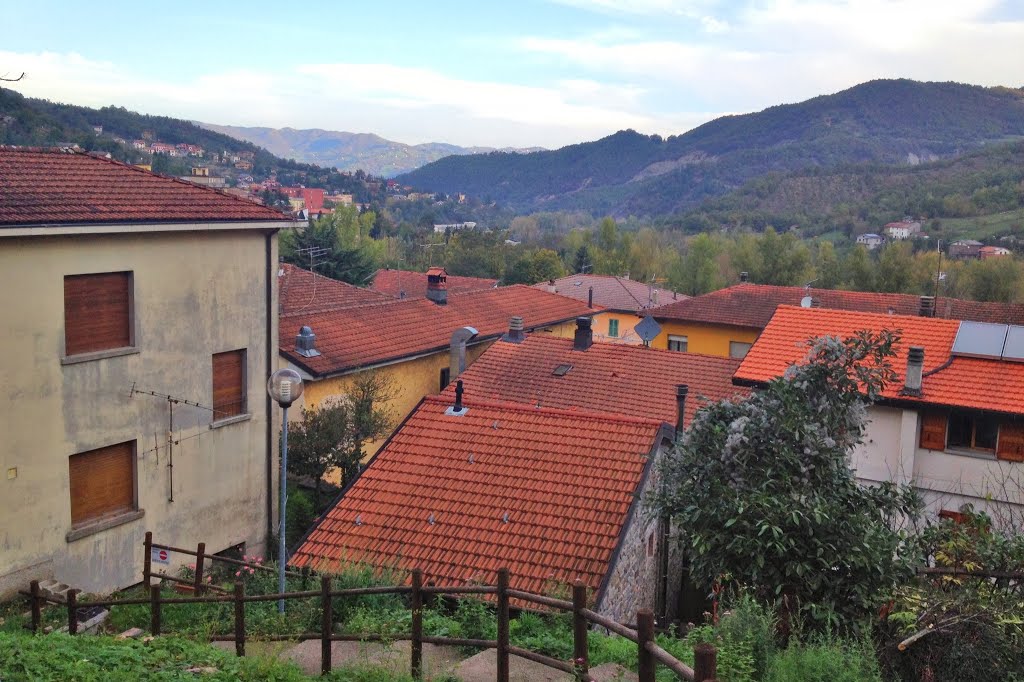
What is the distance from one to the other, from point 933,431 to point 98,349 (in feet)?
49.0

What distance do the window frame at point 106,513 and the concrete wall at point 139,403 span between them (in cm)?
8

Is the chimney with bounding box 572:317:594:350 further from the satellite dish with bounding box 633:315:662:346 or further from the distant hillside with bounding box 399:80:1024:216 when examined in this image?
the distant hillside with bounding box 399:80:1024:216

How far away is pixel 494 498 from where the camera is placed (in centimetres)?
1280

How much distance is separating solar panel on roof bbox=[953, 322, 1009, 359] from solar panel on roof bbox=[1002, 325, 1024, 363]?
0.07m

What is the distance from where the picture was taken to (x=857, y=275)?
215ft

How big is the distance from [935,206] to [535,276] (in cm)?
6307

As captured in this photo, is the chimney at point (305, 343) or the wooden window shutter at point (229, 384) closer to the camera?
the wooden window shutter at point (229, 384)

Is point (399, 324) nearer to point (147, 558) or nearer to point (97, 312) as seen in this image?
point (97, 312)

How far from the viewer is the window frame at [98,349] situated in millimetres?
13789

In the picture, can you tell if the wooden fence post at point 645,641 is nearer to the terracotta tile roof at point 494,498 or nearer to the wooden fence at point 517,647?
the wooden fence at point 517,647

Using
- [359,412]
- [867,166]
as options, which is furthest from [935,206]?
[359,412]

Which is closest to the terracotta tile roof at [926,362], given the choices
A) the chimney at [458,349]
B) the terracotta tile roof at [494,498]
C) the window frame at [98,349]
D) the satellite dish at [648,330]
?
the terracotta tile roof at [494,498]

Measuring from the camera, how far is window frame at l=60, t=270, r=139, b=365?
45.2 ft

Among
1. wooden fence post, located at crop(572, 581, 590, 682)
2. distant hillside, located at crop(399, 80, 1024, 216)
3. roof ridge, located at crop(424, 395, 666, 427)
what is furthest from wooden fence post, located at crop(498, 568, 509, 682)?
distant hillside, located at crop(399, 80, 1024, 216)
